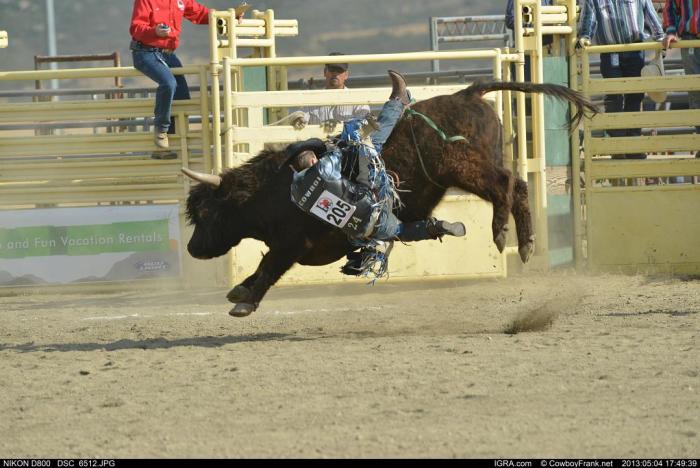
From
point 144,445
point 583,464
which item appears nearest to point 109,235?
point 144,445

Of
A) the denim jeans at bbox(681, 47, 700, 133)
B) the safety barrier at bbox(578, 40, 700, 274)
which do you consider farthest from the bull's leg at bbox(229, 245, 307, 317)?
the denim jeans at bbox(681, 47, 700, 133)

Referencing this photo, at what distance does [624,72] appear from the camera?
379 inches

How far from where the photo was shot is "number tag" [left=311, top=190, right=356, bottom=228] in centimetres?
621

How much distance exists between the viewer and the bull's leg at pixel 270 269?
6477mm

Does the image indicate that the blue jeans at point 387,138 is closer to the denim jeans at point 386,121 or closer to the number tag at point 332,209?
the denim jeans at point 386,121

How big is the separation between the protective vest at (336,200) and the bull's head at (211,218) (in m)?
0.53

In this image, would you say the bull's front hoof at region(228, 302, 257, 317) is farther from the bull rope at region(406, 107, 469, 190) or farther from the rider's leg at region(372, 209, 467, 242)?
the bull rope at region(406, 107, 469, 190)

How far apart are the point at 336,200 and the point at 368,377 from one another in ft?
4.60

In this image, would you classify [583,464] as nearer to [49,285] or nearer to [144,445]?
[144,445]

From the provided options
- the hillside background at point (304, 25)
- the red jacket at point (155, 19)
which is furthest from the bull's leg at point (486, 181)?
the hillside background at point (304, 25)

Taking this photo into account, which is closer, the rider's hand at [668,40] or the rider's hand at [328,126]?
the rider's hand at [328,126]

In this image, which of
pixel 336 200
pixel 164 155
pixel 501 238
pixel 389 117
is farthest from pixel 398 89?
pixel 164 155

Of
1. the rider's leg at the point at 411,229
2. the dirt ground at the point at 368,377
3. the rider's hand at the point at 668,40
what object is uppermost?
the rider's hand at the point at 668,40

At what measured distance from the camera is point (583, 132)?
9.51 meters
